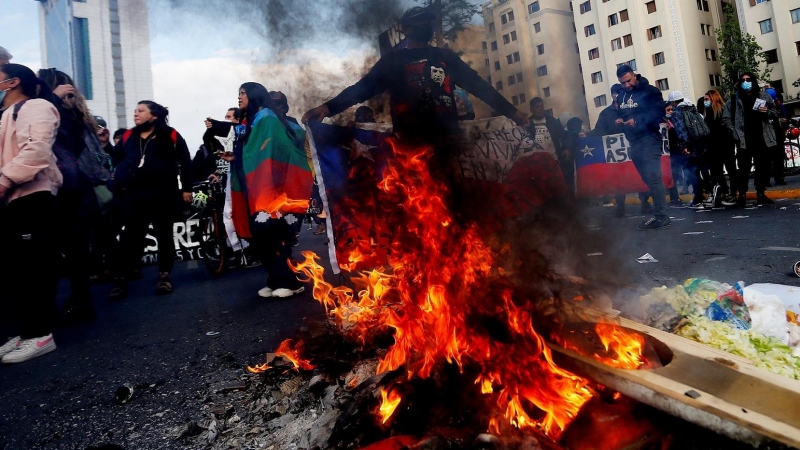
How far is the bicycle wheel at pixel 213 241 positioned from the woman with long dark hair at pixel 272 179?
1942mm

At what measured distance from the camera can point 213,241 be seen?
283 inches

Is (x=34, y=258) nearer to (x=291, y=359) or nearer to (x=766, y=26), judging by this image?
(x=291, y=359)

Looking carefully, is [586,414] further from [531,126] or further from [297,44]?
[297,44]

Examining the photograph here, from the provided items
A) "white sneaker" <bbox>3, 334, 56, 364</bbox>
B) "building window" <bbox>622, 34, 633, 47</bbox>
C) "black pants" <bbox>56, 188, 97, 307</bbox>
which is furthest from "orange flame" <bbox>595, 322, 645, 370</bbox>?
"building window" <bbox>622, 34, 633, 47</bbox>

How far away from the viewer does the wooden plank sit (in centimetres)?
146

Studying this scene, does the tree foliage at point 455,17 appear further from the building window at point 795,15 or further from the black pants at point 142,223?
the building window at point 795,15

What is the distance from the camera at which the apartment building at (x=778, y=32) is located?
38625 mm

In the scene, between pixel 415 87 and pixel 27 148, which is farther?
pixel 415 87

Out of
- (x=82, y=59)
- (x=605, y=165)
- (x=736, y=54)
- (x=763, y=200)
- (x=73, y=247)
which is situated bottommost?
(x=763, y=200)

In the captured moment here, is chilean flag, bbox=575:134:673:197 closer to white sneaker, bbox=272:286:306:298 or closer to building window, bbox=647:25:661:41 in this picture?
white sneaker, bbox=272:286:306:298

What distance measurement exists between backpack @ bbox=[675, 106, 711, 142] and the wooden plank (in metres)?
8.16

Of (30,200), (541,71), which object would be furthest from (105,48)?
(541,71)

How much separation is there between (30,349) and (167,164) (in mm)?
2726

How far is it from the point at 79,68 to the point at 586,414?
12.2m
